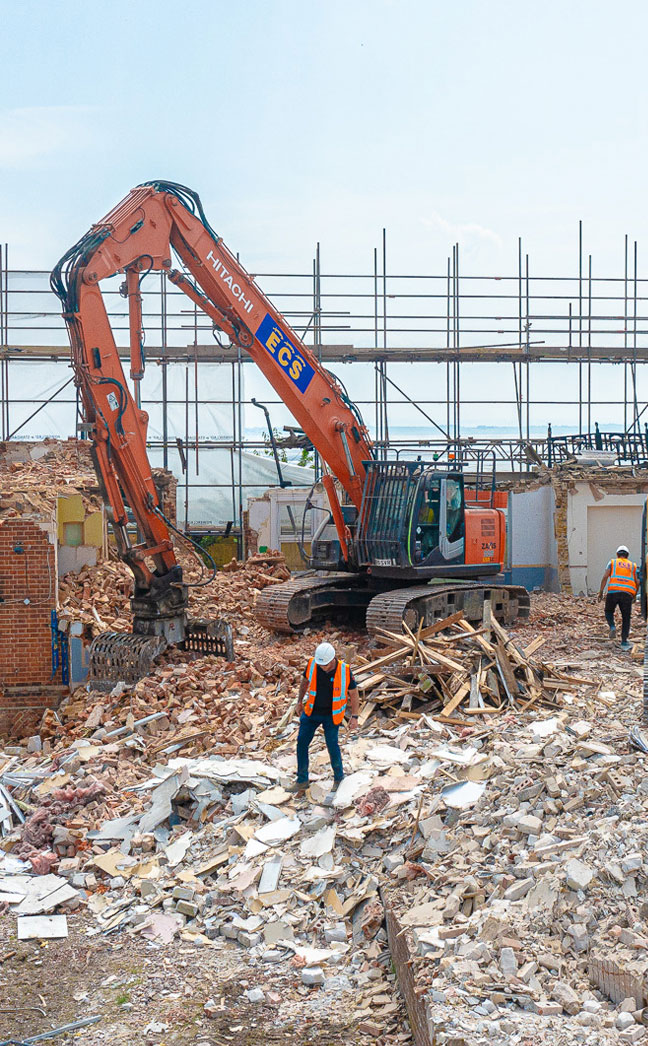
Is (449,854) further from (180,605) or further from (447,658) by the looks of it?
(180,605)

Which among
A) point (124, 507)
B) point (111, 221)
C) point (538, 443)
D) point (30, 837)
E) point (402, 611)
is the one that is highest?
point (111, 221)

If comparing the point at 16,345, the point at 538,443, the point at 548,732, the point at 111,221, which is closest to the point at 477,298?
the point at 538,443

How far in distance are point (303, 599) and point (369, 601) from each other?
3.46ft

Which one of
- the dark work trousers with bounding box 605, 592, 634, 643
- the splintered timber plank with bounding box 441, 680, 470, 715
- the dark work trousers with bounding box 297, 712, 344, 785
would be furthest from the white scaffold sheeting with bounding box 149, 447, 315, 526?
the dark work trousers with bounding box 297, 712, 344, 785

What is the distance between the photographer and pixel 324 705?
8.79m

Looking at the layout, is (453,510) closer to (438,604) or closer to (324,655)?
(438,604)

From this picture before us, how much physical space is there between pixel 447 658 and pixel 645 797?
379cm

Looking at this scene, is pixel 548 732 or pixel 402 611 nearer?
pixel 548 732

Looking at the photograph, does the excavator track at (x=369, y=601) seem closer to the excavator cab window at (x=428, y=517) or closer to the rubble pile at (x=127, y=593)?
the excavator cab window at (x=428, y=517)

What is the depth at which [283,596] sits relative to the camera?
1398 centimetres

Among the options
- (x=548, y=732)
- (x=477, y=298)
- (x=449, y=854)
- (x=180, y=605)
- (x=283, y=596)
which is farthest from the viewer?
(x=477, y=298)

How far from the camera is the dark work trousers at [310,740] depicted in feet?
28.9

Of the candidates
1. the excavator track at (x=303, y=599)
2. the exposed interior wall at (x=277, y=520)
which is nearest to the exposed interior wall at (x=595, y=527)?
the exposed interior wall at (x=277, y=520)

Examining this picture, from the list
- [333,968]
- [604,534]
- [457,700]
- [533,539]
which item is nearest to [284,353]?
[457,700]
